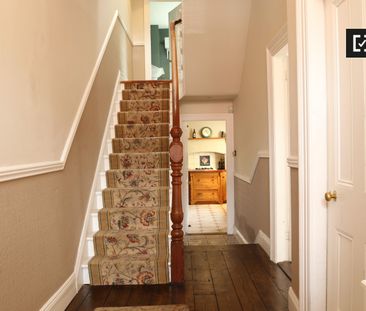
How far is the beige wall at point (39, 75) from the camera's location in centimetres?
158

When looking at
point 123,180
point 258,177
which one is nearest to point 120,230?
point 123,180

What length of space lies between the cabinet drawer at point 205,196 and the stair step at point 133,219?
5.48 metres

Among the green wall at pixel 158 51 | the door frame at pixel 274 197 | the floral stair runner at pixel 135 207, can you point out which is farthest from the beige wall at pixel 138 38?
the door frame at pixel 274 197

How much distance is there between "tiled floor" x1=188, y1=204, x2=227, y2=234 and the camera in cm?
584

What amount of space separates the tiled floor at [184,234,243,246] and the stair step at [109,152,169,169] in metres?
1.95

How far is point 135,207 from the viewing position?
121 inches

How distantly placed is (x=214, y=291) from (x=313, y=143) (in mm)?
1340

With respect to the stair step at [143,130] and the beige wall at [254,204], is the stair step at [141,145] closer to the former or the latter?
the stair step at [143,130]

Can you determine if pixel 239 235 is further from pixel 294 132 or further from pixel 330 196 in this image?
pixel 330 196

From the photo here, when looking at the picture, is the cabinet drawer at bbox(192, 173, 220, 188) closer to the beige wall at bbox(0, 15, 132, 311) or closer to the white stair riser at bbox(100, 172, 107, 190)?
the white stair riser at bbox(100, 172, 107, 190)

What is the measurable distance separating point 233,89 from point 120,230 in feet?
8.70

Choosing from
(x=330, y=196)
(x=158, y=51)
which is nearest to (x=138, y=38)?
(x=158, y=51)

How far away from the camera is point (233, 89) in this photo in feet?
15.0

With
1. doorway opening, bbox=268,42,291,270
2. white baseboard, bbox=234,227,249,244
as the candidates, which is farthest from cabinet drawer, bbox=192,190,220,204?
doorway opening, bbox=268,42,291,270
